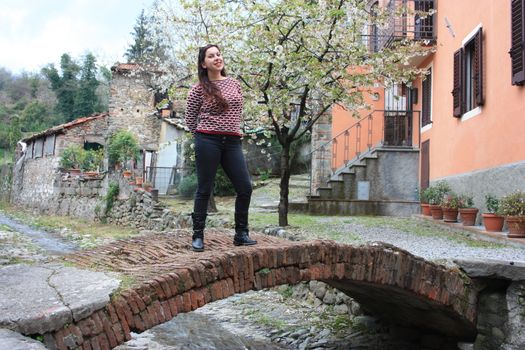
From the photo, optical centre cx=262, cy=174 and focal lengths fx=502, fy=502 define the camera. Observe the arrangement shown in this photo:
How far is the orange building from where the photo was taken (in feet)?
25.9

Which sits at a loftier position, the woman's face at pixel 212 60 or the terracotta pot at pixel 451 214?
the woman's face at pixel 212 60

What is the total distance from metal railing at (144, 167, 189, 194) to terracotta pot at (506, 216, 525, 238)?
44.4 ft

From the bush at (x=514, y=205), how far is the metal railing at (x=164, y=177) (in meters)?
13.4

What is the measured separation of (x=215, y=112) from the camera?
13.5 ft

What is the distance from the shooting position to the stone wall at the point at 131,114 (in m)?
22.8

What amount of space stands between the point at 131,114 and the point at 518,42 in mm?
18365

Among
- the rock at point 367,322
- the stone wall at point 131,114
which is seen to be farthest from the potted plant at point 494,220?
the stone wall at point 131,114

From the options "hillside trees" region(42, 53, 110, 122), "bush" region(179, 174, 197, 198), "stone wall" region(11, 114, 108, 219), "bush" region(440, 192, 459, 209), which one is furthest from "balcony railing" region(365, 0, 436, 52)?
"hillside trees" region(42, 53, 110, 122)

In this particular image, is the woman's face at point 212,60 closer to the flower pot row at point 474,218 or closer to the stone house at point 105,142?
the flower pot row at point 474,218

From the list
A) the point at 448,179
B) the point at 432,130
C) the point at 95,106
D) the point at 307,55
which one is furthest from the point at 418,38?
the point at 95,106

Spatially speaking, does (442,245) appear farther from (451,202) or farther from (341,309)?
(451,202)

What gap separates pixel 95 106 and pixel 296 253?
34.3 m

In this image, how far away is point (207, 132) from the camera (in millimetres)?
4113

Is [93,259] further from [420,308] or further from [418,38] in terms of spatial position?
[418,38]
